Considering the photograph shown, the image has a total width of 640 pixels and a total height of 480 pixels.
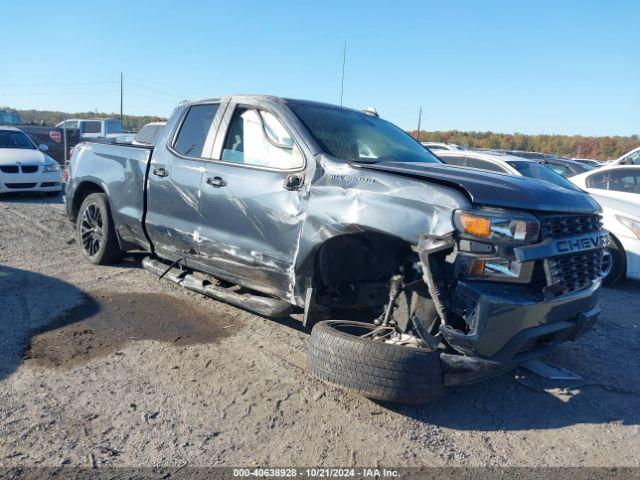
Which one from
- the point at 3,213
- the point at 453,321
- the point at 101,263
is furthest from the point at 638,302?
the point at 3,213

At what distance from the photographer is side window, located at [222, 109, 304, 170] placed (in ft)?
14.1

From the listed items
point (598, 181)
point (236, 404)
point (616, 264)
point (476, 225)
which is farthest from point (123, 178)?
point (598, 181)

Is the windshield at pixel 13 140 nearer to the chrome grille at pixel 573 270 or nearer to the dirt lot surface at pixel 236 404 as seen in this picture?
the dirt lot surface at pixel 236 404

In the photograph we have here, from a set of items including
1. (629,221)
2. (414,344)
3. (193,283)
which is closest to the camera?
(414,344)

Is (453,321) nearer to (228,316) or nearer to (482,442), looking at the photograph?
(482,442)

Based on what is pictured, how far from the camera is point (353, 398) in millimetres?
3658

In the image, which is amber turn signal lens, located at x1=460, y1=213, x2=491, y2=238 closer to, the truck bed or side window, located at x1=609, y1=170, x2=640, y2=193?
the truck bed

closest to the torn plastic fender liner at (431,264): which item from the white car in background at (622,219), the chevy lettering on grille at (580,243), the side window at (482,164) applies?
the chevy lettering on grille at (580,243)

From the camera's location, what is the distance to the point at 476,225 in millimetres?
3158

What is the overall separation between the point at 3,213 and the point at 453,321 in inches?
364

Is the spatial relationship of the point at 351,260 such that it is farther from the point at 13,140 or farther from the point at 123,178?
the point at 13,140

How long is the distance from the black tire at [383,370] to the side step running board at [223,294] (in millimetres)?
838

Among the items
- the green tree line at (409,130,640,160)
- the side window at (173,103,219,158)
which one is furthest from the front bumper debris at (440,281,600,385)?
the green tree line at (409,130,640,160)

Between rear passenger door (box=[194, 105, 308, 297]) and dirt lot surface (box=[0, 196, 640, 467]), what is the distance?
2.00 feet
